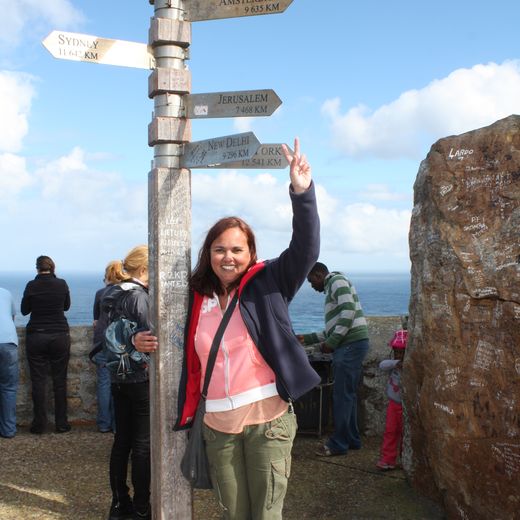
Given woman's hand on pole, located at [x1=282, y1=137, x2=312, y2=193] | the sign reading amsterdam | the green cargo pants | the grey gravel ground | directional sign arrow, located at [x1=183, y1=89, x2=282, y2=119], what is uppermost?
the sign reading amsterdam

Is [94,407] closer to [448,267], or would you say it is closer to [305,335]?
[305,335]

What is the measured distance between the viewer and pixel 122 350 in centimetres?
444

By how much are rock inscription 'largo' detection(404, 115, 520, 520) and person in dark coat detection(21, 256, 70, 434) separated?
410cm

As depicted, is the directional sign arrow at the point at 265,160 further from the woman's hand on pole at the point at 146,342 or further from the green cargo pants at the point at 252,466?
the green cargo pants at the point at 252,466

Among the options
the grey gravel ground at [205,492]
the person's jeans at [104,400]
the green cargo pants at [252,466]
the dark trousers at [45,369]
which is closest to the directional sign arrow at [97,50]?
the green cargo pants at [252,466]

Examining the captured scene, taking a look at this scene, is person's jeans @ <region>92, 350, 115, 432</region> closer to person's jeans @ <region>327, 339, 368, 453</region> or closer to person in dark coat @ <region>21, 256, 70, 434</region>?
person in dark coat @ <region>21, 256, 70, 434</region>

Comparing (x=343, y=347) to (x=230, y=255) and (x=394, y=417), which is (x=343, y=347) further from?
(x=230, y=255)

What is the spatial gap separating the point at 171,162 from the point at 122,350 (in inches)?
52.9

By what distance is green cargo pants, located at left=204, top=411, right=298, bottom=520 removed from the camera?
3086 mm

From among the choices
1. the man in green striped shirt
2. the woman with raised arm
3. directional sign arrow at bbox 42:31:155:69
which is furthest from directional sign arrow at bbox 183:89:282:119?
the man in green striped shirt

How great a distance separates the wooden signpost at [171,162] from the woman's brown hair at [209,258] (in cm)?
35

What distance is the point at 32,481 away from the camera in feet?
18.9

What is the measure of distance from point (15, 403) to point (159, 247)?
4.38 meters

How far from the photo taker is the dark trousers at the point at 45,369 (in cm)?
741
